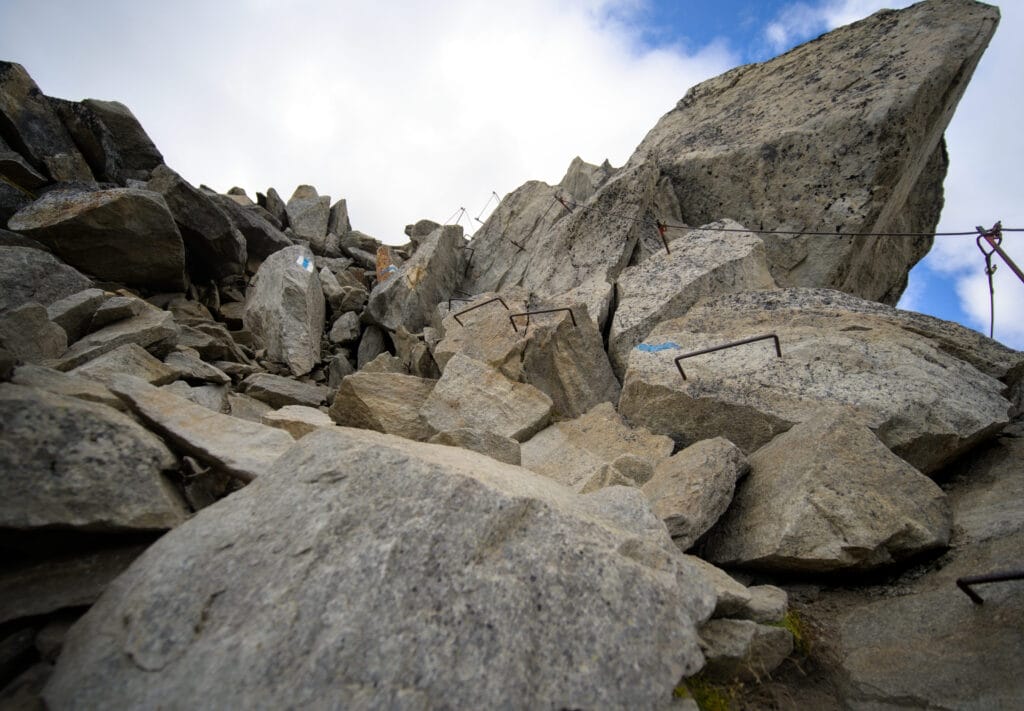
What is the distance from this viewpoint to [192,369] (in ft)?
31.7

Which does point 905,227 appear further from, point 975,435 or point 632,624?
point 632,624

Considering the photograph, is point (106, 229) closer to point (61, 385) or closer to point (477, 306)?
point (477, 306)

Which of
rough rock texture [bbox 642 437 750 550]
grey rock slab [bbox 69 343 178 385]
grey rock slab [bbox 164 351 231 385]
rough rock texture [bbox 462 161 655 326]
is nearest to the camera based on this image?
rough rock texture [bbox 642 437 750 550]

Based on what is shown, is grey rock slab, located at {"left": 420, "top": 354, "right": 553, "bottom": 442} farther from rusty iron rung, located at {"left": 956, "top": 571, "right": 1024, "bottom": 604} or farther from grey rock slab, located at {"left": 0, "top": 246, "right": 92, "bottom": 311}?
grey rock slab, located at {"left": 0, "top": 246, "right": 92, "bottom": 311}

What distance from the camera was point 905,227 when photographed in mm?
14766

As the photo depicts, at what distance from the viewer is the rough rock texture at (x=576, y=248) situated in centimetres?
1162

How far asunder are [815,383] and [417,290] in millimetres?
11226

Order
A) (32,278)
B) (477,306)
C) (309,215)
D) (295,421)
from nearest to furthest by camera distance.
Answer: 1. (295,421)
2. (32,278)
3. (477,306)
4. (309,215)

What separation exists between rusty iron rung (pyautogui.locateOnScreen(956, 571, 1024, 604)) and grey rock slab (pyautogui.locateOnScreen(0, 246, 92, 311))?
13752mm

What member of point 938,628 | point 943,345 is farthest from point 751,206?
point 938,628

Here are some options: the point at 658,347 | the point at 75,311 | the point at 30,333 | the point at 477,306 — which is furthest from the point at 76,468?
the point at 477,306

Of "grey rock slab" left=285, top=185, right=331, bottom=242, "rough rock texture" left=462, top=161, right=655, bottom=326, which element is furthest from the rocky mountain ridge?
"grey rock slab" left=285, top=185, right=331, bottom=242

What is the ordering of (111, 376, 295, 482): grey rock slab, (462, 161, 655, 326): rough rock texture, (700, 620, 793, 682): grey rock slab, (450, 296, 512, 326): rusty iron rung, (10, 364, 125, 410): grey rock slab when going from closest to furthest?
(700, 620, 793, 682): grey rock slab
(10, 364, 125, 410): grey rock slab
(111, 376, 295, 482): grey rock slab
(450, 296, 512, 326): rusty iron rung
(462, 161, 655, 326): rough rock texture

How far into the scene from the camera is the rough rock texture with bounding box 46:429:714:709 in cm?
236
